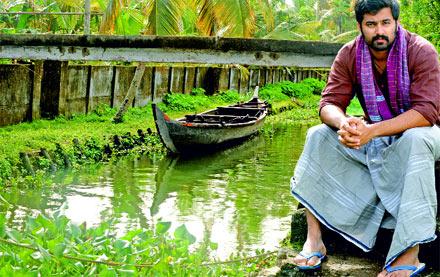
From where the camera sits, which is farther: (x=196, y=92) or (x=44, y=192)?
(x=196, y=92)

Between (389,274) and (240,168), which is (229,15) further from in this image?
(389,274)

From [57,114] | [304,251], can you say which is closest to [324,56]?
[304,251]

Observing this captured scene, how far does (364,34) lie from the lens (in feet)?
13.3

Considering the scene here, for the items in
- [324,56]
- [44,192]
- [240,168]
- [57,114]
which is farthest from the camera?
[57,114]

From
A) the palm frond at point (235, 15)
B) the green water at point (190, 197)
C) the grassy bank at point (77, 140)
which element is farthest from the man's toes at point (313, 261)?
the palm frond at point (235, 15)

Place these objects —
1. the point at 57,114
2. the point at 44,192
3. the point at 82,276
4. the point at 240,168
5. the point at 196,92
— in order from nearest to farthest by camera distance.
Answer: the point at 82,276, the point at 44,192, the point at 240,168, the point at 57,114, the point at 196,92

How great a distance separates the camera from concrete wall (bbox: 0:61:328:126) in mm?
13852

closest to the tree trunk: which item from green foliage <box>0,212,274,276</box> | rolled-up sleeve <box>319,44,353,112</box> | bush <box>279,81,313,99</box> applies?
green foliage <box>0,212,274,276</box>

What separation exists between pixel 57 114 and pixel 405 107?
12011 mm

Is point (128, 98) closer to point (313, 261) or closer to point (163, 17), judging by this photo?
point (163, 17)

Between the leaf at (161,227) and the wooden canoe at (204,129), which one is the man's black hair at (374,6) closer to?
the leaf at (161,227)

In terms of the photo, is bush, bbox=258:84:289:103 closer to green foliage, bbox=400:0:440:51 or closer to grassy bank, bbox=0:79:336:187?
grassy bank, bbox=0:79:336:187

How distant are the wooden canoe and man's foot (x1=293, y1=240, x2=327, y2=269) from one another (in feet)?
32.4

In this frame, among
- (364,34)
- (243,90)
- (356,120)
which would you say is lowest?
(243,90)
